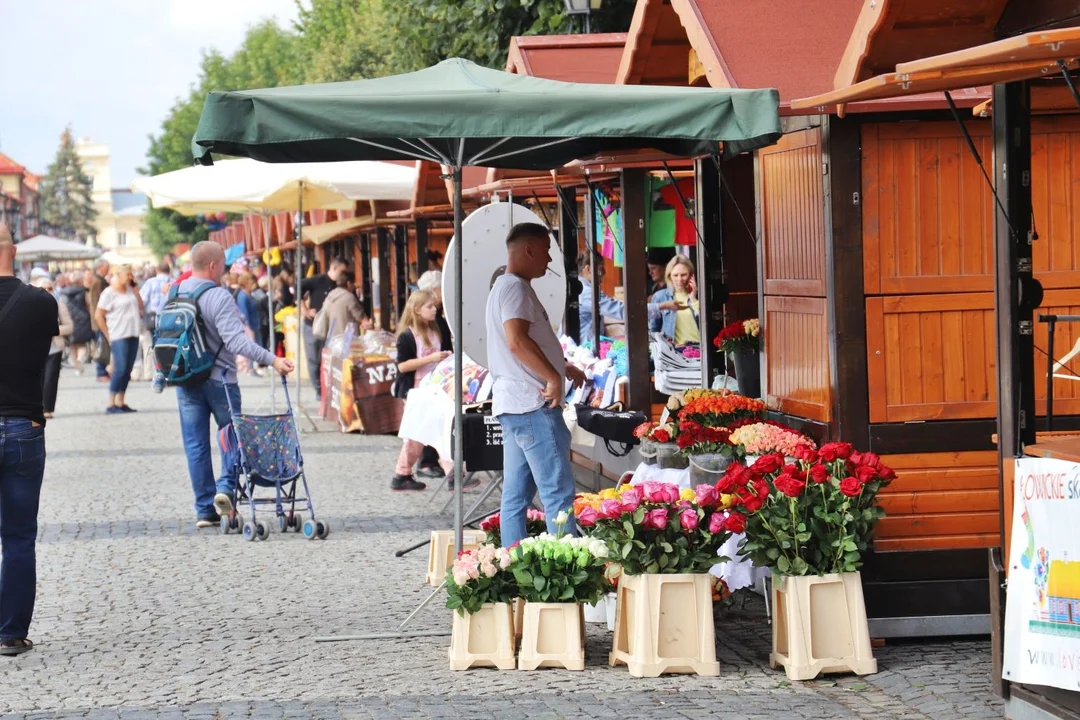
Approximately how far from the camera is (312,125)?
21.3ft

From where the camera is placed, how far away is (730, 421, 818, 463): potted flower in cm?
718

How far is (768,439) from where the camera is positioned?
7.30 meters

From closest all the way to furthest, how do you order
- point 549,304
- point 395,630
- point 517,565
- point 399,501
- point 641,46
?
point 517,565
point 395,630
point 641,46
point 549,304
point 399,501

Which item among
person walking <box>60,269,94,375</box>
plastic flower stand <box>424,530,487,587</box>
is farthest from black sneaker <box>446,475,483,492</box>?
person walking <box>60,269,94,375</box>

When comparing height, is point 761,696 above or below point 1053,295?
below

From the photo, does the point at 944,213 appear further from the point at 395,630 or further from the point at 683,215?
the point at 683,215

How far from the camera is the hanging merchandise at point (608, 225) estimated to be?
10734 mm

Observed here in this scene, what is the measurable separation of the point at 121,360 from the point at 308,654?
14.9 meters

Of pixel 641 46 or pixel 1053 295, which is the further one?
pixel 641 46

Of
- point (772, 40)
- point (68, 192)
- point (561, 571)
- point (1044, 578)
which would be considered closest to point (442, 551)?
point (561, 571)

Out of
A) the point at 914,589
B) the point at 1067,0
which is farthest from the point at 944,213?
the point at 914,589

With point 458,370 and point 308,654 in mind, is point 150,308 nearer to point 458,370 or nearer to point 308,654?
point 458,370

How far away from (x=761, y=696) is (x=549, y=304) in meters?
5.30

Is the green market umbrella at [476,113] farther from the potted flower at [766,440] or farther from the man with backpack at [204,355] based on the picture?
the man with backpack at [204,355]
